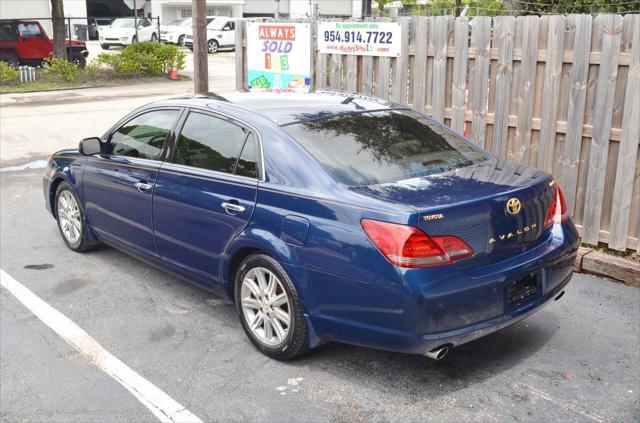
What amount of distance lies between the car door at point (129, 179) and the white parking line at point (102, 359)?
0.78 meters

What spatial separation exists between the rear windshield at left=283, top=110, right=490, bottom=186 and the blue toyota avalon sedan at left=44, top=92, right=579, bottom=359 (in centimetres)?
1

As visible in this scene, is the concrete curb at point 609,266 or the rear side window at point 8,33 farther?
the rear side window at point 8,33

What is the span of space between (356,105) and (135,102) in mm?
14287

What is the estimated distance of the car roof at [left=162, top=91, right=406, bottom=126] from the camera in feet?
16.3

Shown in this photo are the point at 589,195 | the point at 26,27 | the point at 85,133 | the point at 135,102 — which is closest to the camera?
the point at 589,195

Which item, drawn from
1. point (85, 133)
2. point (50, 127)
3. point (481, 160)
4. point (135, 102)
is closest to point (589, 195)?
point (481, 160)

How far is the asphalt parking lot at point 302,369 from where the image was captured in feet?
13.3

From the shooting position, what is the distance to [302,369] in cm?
454

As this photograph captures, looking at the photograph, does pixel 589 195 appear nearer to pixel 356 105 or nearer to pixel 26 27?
pixel 356 105

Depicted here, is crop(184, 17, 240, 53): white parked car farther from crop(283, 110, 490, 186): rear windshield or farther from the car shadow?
the car shadow

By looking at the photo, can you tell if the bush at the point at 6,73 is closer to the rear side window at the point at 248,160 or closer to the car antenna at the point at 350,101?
the car antenna at the point at 350,101

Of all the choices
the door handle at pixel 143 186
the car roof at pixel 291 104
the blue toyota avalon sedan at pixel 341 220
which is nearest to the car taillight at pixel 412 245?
the blue toyota avalon sedan at pixel 341 220

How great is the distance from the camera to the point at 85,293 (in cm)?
591

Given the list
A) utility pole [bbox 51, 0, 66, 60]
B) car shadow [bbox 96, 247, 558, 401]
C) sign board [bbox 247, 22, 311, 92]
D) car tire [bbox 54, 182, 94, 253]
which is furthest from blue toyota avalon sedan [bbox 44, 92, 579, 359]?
utility pole [bbox 51, 0, 66, 60]
